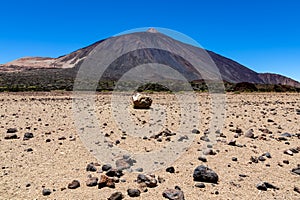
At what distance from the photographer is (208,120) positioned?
10.8m

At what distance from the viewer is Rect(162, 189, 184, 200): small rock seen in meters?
4.07

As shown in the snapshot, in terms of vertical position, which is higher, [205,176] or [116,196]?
[205,176]

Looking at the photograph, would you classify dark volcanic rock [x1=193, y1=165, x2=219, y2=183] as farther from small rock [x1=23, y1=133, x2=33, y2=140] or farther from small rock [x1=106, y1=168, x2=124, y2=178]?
small rock [x1=23, y1=133, x2=33, y2=140]

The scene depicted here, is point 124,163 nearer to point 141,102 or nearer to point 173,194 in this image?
point 173,194

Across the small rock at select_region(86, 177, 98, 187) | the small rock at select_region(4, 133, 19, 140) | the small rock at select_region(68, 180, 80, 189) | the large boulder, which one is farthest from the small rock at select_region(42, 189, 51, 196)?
the large boulder

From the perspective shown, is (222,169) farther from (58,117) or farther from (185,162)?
(58,117)

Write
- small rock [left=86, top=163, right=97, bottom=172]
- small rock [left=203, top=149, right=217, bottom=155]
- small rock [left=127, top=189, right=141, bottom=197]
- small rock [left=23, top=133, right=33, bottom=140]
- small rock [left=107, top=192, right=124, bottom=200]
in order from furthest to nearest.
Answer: small rock [left=23, top=133, right=33, bottom=140], small rock [left=203, top=149, right=217, bottom=155], small rock [left=86, top=163, right=97, bottom=172], small rock [left=127, top=189, right=141, bottom=197], small rock [left=107, top=192, right=124, bottom=200]

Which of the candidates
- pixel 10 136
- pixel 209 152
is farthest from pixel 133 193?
pixel 10 136

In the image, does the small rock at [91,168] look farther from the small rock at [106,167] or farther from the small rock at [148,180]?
the small rock at [148,180]

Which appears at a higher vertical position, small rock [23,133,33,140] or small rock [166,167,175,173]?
small rock [23,133,33,140]

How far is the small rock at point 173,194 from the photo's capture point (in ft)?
13.4

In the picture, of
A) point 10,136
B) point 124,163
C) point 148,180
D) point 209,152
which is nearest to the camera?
point 148,180

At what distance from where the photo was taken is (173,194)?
162 inches

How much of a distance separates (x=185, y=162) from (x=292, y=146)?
303cm
